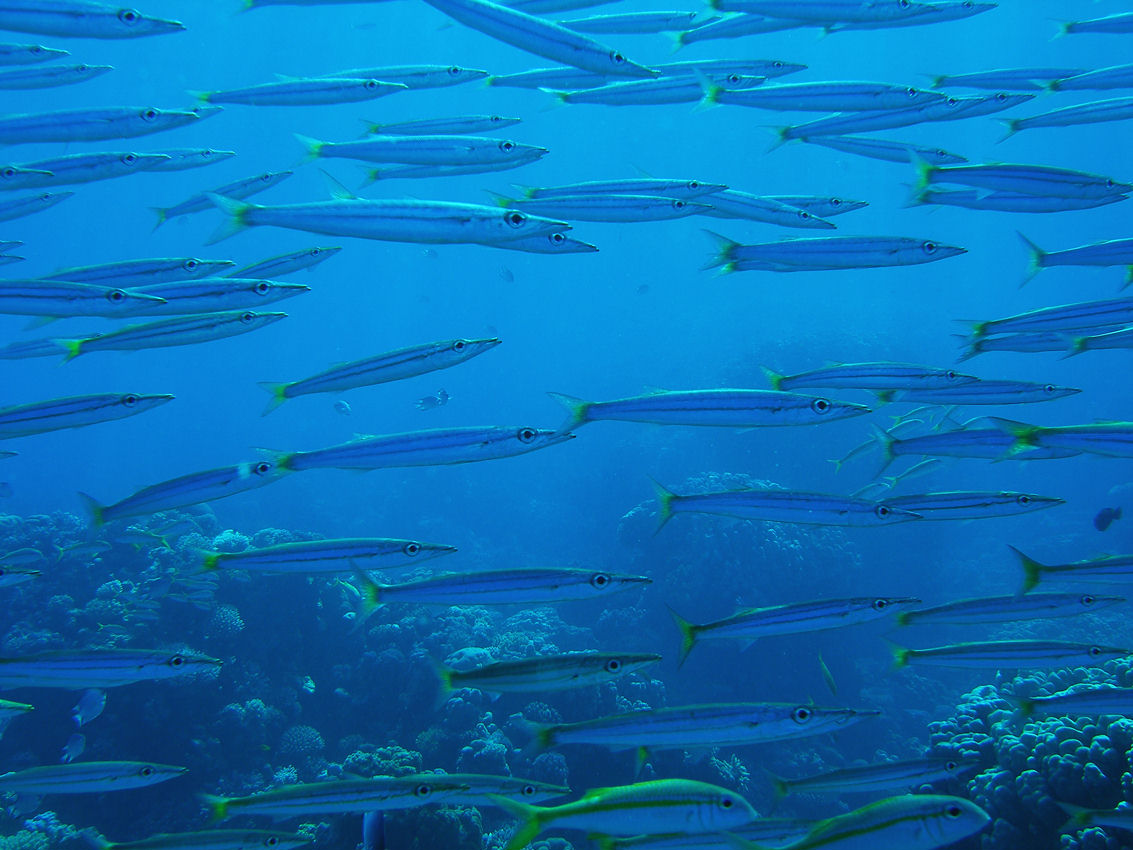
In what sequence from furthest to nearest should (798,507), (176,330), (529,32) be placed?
(176,330) < (798,507) < (529,32)

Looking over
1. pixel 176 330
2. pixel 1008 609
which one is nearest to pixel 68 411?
pixel 176 330

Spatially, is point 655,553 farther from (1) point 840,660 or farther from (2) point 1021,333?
(2) point 1021,333

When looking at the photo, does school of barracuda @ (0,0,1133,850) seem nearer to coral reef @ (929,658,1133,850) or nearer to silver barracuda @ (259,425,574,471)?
silver barracuda @ (259,425,574,471)

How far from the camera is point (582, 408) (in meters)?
3.73

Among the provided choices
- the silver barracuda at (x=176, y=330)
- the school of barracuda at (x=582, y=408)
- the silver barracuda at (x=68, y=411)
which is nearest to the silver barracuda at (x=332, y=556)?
the school of barracuda at (x=582, y=408)

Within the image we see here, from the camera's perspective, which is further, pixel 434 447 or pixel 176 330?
pixel 176 330

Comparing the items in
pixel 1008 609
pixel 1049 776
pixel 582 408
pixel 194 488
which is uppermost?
pixel 582 408

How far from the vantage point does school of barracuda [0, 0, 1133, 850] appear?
9.95ft

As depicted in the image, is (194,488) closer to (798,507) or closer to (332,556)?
(332,556)

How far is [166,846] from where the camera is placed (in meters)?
3.04

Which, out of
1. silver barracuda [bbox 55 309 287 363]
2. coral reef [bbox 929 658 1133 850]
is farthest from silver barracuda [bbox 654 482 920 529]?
silver barracuda [bbox 55 309 287 363]

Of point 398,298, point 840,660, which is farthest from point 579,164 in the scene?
point 840,660

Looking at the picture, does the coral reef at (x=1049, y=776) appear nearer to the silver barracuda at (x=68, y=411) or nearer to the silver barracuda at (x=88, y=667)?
the silver barracuda at (x=88, y=667)

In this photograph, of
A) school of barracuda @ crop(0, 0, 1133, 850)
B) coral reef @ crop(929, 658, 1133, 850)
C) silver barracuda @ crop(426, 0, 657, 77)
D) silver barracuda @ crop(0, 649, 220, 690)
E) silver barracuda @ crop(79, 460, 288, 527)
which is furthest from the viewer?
coral reef @ crop(929, 658, 1133, 850)
